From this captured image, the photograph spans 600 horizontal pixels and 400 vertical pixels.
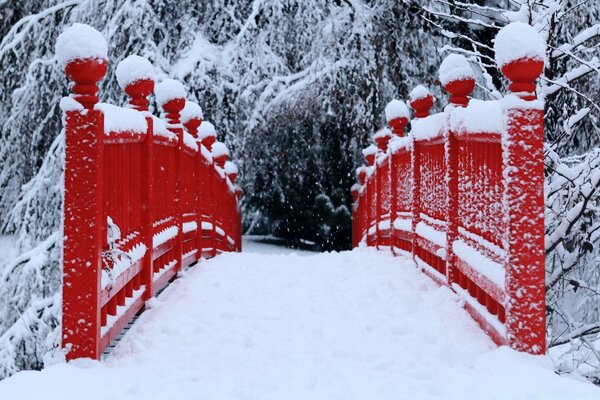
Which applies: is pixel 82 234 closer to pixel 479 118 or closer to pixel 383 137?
pixel 479 118

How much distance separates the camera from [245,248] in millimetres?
17859

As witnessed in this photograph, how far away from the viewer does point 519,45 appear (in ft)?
11.1

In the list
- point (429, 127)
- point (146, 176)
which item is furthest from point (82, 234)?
point (429, 127)

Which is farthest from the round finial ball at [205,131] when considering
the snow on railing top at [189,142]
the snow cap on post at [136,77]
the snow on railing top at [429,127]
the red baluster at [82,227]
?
the red baluster at [82,227]

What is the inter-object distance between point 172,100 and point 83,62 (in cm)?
291

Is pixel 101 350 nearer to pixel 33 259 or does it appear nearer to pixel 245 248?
pixel 33 259

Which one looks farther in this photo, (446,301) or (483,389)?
(446,301)

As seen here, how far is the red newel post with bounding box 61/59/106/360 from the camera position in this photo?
11.2 feet

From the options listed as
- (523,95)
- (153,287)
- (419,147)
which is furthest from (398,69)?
(523,95)

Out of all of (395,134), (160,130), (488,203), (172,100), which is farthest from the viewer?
(395,134)

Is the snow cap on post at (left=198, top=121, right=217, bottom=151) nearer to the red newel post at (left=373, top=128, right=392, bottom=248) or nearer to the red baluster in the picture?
the red newel post at (left=373, top=128, right=392, bottom=248)

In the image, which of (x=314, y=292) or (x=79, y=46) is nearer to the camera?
(x=79, y=46)

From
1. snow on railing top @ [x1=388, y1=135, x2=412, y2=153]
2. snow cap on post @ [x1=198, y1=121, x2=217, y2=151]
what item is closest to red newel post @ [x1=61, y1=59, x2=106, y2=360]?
snow on railing top @ [x1=388, y1=135, x2=412, y2=153]

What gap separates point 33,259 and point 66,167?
5.32m
